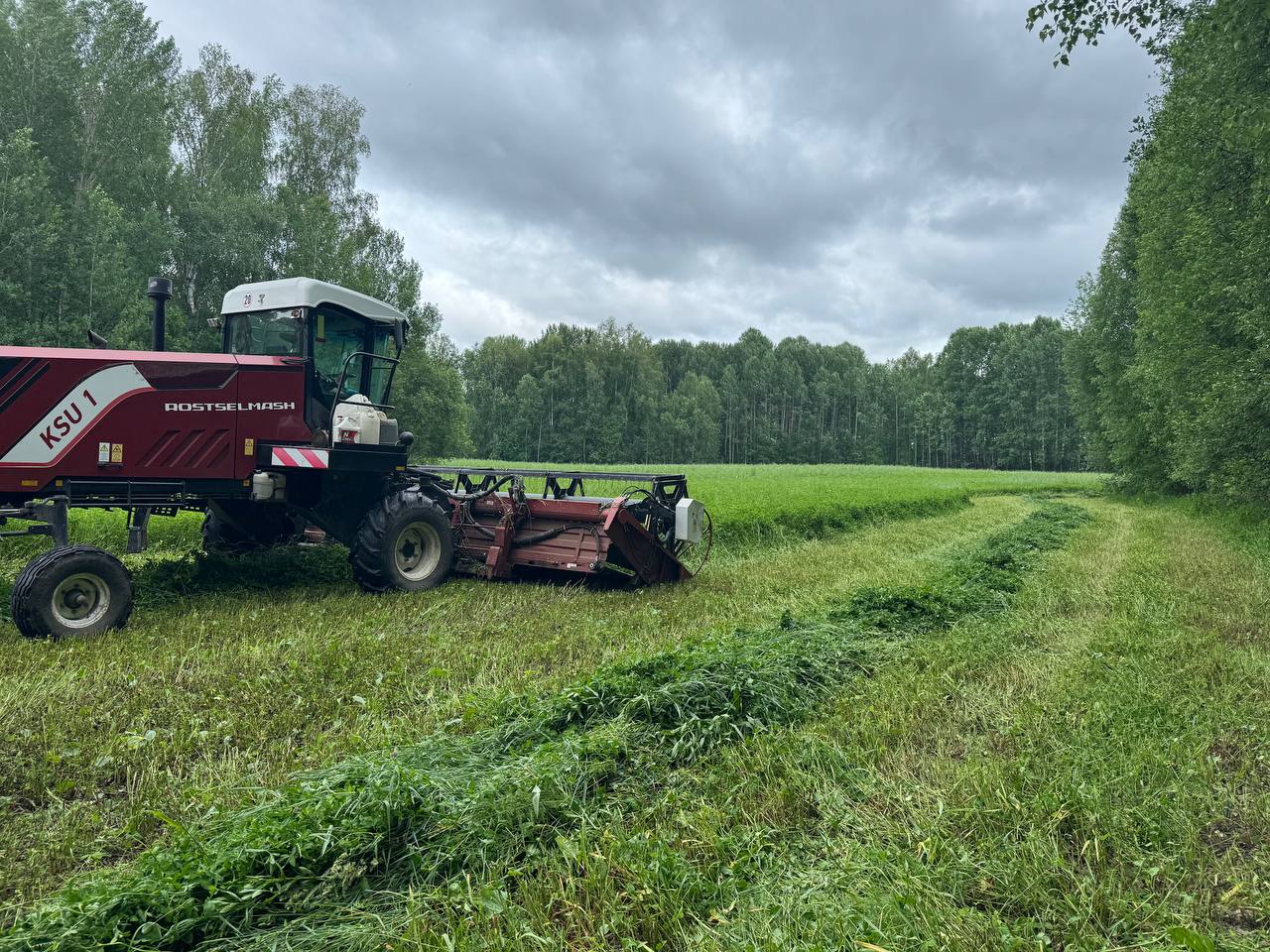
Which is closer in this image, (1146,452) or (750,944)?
(750,944)

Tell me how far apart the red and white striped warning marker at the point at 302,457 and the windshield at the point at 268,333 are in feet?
3.70

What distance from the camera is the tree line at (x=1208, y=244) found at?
8961 millimetres

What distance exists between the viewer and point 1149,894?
2504 millimetres

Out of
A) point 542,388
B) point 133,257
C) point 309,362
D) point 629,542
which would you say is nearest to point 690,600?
point 629,542

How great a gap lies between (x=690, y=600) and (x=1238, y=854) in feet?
17.2

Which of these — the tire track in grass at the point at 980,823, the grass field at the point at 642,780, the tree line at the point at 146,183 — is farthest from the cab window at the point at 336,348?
the tree line at the point at 146,183

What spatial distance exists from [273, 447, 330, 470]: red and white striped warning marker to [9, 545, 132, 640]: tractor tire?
5.65 ft

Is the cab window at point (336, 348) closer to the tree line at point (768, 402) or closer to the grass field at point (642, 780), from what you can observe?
the grass field at point (642, 780)

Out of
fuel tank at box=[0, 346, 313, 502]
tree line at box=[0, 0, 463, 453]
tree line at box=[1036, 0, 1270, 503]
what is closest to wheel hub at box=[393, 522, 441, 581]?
fuel tank at box=[0, 346, 313, 502]

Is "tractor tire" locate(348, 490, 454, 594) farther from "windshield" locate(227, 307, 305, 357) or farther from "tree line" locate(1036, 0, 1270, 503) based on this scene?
"tree line" locate(1036, 0, 1270, 503)

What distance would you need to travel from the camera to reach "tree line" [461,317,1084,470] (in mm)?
78250

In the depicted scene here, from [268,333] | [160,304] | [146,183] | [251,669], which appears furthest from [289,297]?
[146,183]

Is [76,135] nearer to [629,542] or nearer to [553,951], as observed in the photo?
[629,542]

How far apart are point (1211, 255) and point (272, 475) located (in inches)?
731
